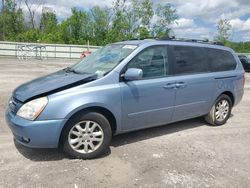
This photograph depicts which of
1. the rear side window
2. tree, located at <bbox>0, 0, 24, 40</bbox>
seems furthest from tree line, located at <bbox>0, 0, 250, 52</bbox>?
the rear side window

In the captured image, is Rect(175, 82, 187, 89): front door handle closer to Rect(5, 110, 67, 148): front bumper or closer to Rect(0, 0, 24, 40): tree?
Rect(5, 110, 67, 148): front bumper

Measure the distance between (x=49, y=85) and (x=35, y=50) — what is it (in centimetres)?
2662

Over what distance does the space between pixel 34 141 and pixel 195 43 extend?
3579mm

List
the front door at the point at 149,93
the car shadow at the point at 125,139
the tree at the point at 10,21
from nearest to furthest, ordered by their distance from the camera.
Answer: the car shadow at the point at 125,139
the front door at the point at 149,93
the tree at the point at 10,21

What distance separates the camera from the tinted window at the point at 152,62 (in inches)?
195

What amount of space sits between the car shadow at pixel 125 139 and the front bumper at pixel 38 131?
359 mm

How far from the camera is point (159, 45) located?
17.3ft

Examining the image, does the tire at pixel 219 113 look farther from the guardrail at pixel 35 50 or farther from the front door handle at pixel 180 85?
the guardrail at pixel 35 50

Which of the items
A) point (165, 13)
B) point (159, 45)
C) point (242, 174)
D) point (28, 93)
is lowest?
point (242, 174)

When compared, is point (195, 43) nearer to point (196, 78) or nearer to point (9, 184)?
point (196, 78)

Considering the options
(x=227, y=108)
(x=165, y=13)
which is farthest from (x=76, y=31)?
(x=227, y=108)

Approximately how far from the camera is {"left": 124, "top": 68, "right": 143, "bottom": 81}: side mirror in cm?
456

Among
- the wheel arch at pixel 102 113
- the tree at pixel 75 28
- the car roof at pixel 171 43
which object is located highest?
the tree at pixel 75 28

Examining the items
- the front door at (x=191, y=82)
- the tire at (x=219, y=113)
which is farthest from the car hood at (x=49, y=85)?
the tire at (x=219, y=113)
